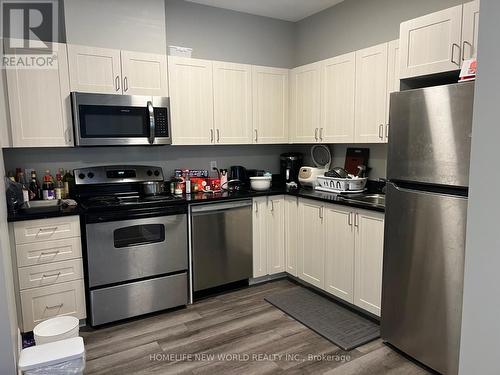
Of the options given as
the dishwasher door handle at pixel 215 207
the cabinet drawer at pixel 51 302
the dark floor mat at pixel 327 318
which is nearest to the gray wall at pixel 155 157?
the dishwasher door handle at pixel 215 207

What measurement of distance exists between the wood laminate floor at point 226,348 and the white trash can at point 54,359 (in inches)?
16.8

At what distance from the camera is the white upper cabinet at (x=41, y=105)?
259 centimetres

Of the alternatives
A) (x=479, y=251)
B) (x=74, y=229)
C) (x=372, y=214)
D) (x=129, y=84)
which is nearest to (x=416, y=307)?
(x=372, y=214)

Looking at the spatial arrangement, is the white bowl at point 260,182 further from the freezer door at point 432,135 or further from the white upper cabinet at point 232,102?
the freezer door at point 432,135

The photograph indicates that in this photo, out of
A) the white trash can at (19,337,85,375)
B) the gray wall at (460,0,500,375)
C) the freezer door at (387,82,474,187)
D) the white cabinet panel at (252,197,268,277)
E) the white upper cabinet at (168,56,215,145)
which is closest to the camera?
the gray wall at (460,0,500,375)

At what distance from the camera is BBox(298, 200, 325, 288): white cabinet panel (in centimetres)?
314

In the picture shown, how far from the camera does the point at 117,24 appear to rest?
2.92m

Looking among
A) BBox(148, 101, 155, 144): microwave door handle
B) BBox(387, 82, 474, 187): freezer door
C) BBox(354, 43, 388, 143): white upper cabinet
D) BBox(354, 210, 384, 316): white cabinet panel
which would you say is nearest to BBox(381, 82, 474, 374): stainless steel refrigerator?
BBox(387, 82, 474, 187): freezer door

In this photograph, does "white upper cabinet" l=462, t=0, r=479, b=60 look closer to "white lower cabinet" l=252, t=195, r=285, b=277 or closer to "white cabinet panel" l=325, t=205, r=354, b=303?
"white cabinet panel" l=325, t=205, r=354, b=303

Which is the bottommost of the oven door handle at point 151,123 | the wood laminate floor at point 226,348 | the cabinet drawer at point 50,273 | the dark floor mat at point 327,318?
the wood laminate floor at point 226,348

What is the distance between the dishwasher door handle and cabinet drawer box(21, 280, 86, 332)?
1051mm

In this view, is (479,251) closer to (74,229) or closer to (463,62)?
(463,62)

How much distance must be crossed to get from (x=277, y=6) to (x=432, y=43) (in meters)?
1.92

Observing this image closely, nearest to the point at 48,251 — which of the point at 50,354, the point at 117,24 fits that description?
the point at 50,354
